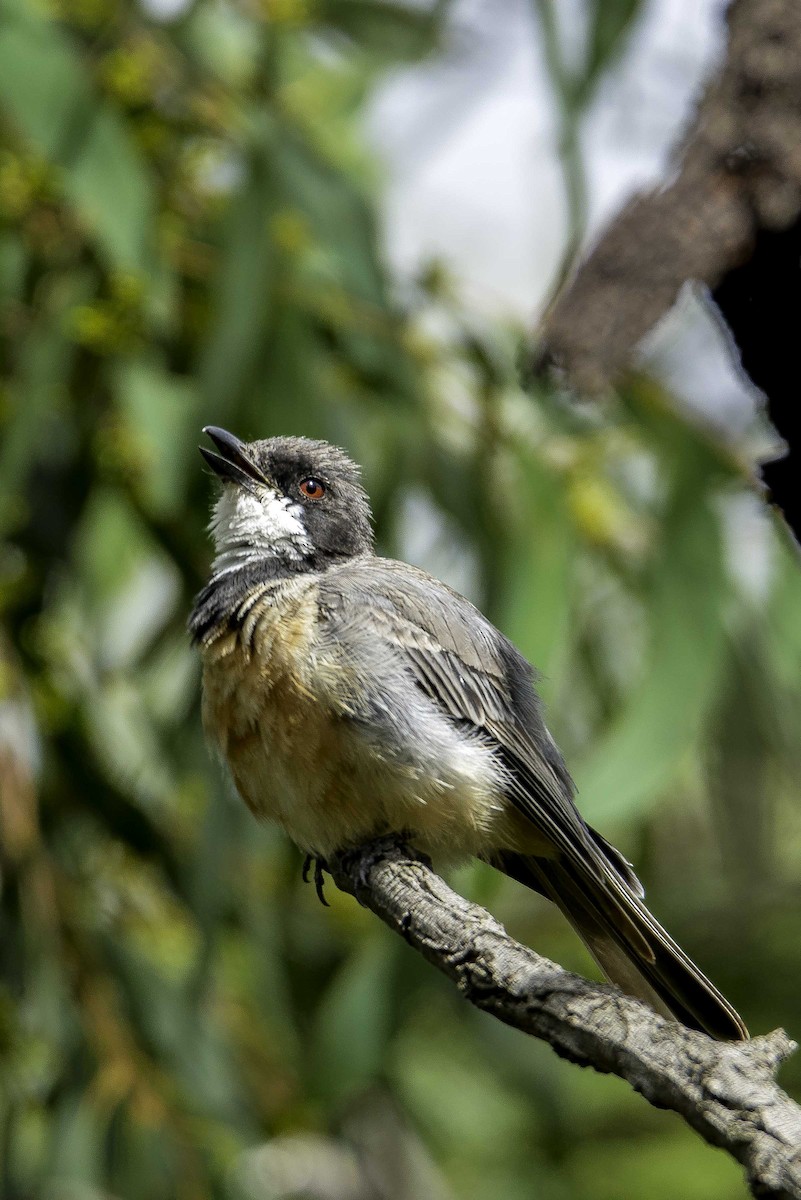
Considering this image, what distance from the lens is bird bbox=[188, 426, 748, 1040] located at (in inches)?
114

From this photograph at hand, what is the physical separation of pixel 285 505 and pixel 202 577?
81 cm

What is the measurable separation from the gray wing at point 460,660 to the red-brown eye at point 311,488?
0.21 metres

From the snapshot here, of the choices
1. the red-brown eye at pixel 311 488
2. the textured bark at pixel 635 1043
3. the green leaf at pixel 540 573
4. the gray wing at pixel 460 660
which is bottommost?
the textured bark at pixel 635 1043

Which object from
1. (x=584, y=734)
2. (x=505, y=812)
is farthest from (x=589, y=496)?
(x=505, y=812)

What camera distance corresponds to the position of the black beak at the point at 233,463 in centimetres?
331

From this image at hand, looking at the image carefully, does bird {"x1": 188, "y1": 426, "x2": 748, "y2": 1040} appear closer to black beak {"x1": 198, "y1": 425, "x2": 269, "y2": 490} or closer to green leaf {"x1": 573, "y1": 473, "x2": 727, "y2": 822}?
black beak {"x1": 198, "y1": 425, "x2": 269, "y2": 490}

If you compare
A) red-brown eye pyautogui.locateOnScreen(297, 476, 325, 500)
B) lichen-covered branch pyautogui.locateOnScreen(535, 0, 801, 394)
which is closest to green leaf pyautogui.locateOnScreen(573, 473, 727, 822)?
red-brown eye pyautogui.locateOnScreen(297, 476, 325, 500)

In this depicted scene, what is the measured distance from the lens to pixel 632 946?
274cm

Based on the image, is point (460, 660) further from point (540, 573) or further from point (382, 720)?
point (540, 573)

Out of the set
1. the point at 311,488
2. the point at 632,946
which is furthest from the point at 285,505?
the point at 632,946

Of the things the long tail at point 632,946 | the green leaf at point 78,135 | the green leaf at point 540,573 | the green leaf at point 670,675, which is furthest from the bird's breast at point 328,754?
the green leaf at point 78,135

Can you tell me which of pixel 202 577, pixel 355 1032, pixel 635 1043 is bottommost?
pixel 635 1043

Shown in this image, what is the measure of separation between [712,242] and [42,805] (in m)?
3.00

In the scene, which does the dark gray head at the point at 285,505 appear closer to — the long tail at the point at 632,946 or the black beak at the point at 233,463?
the black beak at the point at 233,463
